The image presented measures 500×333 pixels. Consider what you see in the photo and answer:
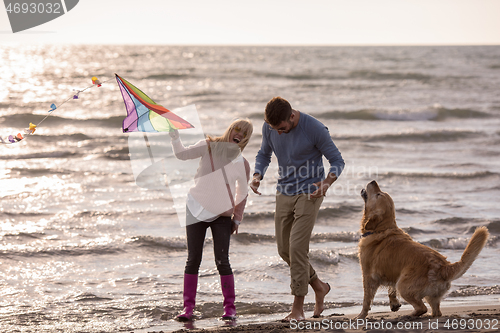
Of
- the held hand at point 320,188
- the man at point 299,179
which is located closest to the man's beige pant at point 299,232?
the man at point 299,179

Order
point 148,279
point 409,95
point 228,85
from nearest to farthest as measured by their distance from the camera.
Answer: point 148,279
point 409,95
point 228,85

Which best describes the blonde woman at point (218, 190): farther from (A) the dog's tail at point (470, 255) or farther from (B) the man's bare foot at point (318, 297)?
(A) the dog's tail at point (470, 255)

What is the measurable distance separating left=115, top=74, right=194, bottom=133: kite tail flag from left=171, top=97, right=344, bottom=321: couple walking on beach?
410 mm

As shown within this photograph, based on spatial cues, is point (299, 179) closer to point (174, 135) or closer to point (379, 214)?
point (379, 214)

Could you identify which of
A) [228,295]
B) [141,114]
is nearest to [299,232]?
[228,295]

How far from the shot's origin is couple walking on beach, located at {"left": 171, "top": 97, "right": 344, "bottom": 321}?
4.03 meters

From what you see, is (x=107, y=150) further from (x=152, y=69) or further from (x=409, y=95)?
(x=152, y=69)

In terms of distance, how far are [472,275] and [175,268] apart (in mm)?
3673

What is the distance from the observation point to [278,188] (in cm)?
431

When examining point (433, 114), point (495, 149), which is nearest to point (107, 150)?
point (495, 149)

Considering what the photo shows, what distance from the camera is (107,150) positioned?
1424 cm

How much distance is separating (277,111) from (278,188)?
32.4 inches

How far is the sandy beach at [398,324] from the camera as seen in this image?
11.6 feet

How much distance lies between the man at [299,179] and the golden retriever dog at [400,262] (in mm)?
504
